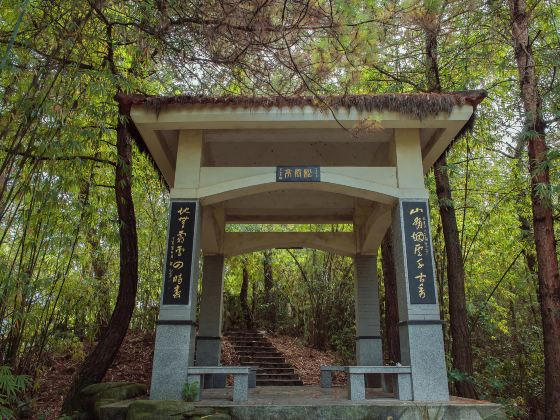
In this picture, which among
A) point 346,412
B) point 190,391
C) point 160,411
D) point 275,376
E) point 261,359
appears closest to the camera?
point 160,411

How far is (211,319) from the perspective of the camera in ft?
22.9

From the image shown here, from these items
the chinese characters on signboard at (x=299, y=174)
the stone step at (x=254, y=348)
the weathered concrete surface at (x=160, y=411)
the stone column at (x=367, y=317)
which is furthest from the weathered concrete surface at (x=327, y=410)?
the stone step at (x=254, y=348)

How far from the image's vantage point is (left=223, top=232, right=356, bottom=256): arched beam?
7176mm

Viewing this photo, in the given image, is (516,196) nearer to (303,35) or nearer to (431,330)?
(431,330)

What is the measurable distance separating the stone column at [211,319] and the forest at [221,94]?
1.12 m

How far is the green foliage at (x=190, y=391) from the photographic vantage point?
4.34 metres

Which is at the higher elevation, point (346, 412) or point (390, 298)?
point (390, 298)

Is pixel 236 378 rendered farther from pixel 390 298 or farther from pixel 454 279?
pixel 390 298

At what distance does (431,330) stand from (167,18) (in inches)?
152

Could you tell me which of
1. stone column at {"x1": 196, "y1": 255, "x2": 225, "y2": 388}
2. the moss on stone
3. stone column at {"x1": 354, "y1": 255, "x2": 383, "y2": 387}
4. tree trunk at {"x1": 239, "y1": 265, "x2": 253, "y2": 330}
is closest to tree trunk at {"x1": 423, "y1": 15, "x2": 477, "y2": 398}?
stone column at {"x1": 354, "y1": 255, "x2": 383, "y2": 387}

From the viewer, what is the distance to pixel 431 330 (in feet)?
14.8

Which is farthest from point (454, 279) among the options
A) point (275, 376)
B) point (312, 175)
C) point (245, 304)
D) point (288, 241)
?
point (245, 304)

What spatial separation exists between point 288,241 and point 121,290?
2656mm

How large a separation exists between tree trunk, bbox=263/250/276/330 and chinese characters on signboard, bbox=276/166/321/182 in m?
7.86
